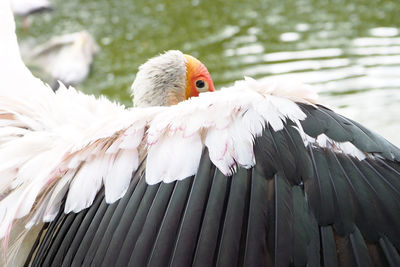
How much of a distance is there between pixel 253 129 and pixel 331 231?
311 mm

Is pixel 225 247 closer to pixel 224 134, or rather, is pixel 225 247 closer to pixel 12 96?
pixel 224 134

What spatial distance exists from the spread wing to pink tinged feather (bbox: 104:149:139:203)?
0.07 ft

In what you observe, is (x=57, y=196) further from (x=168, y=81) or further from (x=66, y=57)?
(x=66, y=57)

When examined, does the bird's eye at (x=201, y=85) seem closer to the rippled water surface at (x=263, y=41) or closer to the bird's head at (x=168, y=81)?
the bird's head at (x=168, y=81)

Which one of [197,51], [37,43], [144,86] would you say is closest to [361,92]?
[197,51]

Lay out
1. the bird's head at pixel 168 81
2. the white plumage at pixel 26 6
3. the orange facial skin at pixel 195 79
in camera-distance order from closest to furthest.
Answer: the bird's head at pixel 168 81, the orange facial skin at pixel 195 79, the white plumage at pixel 26 6

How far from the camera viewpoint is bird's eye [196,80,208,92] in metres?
3.08

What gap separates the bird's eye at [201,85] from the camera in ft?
10.1

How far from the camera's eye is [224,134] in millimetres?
1738

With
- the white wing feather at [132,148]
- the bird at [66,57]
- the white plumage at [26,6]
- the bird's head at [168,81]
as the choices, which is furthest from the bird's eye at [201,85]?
the white plumage at [26,6]

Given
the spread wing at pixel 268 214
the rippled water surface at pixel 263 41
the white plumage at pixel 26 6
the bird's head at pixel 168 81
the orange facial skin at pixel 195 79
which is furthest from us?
the white plumage at pixel 26 6

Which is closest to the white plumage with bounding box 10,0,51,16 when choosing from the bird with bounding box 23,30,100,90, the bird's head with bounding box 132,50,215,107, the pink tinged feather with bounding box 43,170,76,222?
the bird with bounding box 23,30,100,90

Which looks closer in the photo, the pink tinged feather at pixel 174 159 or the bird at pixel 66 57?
the pink tinged feather at pixel 174 159

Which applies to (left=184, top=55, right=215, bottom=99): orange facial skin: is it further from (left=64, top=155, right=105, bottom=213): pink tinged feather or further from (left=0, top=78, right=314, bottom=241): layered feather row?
(left=64, top=155, right=105, bottom=213): pink tinged feather
